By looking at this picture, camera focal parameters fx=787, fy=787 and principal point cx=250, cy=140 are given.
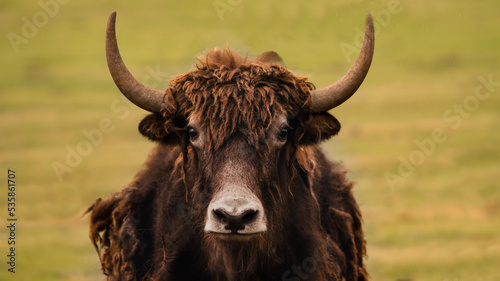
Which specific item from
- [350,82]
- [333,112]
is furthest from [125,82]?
[333,112]

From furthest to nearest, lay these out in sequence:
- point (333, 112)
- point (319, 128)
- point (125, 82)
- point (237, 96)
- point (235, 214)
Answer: point (333, 112)
point (319, 128)
point (125, 82)
point (237, 96)
point (235, 214)

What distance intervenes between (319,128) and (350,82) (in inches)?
18.6

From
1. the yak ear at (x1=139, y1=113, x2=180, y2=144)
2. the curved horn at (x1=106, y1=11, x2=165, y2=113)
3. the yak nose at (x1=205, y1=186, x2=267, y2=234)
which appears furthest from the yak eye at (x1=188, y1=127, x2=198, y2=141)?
the yak nose at (x1=205, y1=186, x2=267, y2=234)

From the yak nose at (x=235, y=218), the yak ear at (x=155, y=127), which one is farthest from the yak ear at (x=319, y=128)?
the yak nose at (x=235, y=218)

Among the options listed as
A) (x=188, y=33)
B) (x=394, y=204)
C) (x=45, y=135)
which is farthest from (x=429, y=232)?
→ (x=188, y=33)

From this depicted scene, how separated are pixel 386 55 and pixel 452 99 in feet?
27.1

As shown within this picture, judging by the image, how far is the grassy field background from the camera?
13.0 metres

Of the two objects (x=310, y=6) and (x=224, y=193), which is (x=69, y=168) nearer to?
(x=310, y=6)

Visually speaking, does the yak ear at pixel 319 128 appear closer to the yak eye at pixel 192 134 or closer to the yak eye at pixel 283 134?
the yak eye at pixel 283 134

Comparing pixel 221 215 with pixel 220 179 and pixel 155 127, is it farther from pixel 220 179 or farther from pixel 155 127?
pixel 155 127

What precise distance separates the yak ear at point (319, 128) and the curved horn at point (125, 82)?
1166 mm

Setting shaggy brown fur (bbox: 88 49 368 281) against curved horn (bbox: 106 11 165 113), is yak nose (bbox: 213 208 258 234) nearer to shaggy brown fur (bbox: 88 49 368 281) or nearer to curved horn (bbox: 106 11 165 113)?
shaggy brown fur (bbox: 88 49 368 281)

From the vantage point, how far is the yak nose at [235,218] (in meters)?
5.20

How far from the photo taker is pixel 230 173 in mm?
5609
